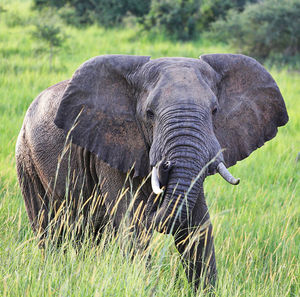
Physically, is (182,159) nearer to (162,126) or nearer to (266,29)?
(162,126)

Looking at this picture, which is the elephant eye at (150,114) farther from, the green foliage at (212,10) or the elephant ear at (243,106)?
the green foliage at (212,10)

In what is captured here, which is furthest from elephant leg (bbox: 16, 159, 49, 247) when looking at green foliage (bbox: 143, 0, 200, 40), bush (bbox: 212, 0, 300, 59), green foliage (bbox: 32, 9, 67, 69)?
green foliage (bbox: 143, 0, 200, 40)

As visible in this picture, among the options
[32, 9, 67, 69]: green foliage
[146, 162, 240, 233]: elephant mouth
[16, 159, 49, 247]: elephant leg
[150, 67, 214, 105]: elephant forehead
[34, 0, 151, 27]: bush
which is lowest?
[34, 0, 151, 27]: bush

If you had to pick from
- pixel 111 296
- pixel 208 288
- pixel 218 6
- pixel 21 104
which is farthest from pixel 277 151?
pixel 218 6

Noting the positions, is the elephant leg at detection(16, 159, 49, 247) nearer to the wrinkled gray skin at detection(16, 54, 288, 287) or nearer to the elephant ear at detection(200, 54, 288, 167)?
the wrinkled gray skin at detection(16, 54, 288, 287)

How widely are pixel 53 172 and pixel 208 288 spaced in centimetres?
149

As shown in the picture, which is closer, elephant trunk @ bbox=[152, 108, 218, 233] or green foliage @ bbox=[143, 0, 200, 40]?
elephant trunk @ bbox=[152, 108, 218, 233]

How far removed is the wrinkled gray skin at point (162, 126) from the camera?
318 centimetres

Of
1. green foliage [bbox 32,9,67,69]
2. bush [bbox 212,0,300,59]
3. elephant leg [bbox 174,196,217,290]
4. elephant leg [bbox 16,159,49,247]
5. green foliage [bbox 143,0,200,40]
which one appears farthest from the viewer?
green foliage [bbox 143,0,200,40]

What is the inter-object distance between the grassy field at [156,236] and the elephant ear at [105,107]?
0.63 m

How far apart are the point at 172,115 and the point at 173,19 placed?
38.1 ft

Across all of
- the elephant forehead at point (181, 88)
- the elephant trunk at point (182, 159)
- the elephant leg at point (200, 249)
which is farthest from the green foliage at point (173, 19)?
the elephant trunk at point (182, 159)

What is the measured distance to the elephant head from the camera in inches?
124

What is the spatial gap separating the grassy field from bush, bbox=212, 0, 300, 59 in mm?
492
